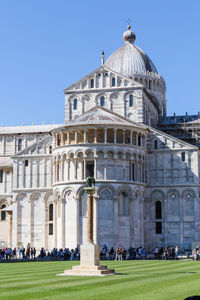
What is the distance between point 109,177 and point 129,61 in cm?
2624

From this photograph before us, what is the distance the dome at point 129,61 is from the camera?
254 ft

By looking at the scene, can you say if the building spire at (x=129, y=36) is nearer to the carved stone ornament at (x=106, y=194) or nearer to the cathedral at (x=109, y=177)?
the cathedral at (x=109, y=177)

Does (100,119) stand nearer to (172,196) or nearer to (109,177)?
(109,177)

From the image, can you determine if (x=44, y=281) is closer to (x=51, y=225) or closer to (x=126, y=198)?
(x=126, y=198)

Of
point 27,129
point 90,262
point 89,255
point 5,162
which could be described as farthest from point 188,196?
point 90,262

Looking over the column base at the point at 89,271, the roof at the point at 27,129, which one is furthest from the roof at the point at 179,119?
the column base at the point at 89,271

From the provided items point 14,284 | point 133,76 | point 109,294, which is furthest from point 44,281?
point 133,76

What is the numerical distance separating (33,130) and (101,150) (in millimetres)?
26747

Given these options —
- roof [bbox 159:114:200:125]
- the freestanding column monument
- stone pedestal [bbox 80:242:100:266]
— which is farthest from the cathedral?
stone pedestal [bbox 80:242:100:266]

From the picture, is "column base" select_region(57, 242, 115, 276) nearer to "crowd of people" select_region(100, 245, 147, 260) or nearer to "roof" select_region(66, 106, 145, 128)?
"crowd of people" select_region(100, 245, 147, 260)

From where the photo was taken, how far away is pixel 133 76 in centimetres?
7631

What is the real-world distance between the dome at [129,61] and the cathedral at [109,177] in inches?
319

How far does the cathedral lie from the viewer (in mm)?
57562

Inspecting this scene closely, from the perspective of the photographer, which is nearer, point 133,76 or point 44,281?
point 44,281
